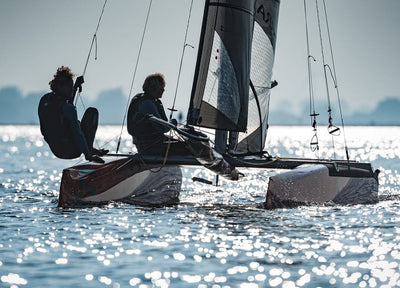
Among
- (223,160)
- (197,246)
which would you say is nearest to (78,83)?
(223,160)

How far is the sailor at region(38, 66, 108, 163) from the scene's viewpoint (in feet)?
26.9

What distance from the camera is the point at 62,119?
820 cm

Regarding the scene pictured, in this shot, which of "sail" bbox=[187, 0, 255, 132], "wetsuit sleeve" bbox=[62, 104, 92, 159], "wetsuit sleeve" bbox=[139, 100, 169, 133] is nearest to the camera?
"wetsuit sleeve" bbox=[62, 104, 92, 159]

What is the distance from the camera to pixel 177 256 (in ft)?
20.6

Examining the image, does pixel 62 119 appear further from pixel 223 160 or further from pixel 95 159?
pixel 223 160

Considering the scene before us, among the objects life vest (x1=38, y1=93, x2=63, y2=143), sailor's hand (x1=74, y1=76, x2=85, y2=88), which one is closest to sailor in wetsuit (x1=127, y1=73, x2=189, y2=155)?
sailor's hand (x1=74, y1=76, x2=85, y2=88)

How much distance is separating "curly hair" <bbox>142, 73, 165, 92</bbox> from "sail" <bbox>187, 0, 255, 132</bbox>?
3.15ft

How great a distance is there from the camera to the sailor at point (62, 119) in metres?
8.19

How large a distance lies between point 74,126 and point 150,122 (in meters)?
1.32

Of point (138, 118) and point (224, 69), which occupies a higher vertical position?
point (224, 69)

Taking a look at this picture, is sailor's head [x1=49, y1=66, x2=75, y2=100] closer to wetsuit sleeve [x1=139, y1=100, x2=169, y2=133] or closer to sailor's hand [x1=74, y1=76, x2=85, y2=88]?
sailor's hand [x1=74, y1=76, x2=85, y2=88]

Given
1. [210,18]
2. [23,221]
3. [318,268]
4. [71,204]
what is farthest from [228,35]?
[318,268]

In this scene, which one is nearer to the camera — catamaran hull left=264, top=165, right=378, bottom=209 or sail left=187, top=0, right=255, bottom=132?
catamaran hull left=264, top=165, right=378, bottom=209

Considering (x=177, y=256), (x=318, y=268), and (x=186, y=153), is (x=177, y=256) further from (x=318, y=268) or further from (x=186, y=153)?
(x=186, y=153)
